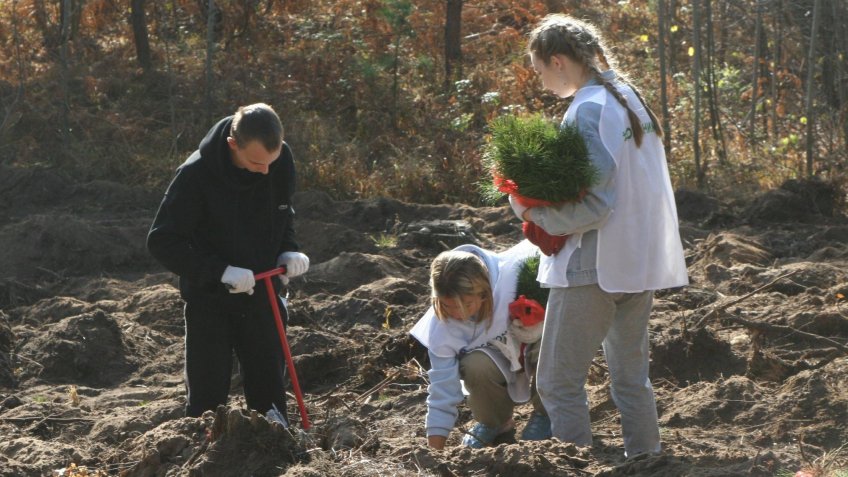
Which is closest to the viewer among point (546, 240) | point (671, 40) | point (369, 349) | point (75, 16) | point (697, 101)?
point (546, 240)

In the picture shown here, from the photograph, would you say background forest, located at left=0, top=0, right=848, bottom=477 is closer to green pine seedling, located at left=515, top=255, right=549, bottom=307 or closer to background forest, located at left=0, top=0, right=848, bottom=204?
background forest, located at left=0, top=0, right=848, bottom=204

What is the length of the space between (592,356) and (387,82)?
34.7 ft

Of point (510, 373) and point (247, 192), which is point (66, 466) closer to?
point (247, 192)

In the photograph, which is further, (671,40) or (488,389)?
(671,40)

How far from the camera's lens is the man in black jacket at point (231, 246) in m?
4.57

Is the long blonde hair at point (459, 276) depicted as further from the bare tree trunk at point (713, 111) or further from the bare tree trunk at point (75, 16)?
the bare tree trunk at point (75, 16)

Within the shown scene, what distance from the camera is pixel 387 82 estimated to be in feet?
47.7

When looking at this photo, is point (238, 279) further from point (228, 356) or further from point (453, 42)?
point (453, 42)

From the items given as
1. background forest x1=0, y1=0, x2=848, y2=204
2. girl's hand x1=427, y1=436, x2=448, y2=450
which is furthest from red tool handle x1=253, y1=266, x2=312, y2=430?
background forest x1=0, y1=0, x2=848, y2=204

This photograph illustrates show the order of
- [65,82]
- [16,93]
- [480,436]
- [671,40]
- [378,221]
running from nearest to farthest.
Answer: [480,436] < [378,221] < [65,82] < [671,40] < [16,93]

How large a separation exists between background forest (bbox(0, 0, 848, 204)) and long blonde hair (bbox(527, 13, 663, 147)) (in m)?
6.90

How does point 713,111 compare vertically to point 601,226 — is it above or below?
below

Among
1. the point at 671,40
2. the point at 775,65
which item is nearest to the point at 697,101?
the point at 775,65

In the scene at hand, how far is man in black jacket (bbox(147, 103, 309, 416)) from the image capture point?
15.0 feet
